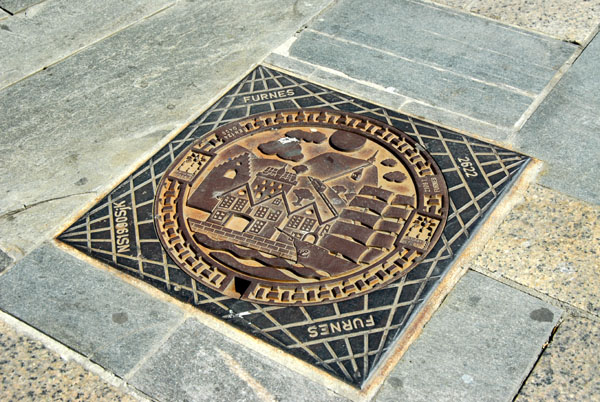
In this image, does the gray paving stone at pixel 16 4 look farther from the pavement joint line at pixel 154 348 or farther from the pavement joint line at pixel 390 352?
the pavement joint line at pixel 154 348

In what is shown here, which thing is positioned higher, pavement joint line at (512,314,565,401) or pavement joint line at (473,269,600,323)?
pavement joint line at (473,269,600,323)

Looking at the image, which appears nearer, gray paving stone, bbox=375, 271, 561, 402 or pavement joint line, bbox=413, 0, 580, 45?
gray paving stone, bbox=375, 271, 561, 402

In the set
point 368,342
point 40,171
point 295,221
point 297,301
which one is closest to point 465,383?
point 368,342

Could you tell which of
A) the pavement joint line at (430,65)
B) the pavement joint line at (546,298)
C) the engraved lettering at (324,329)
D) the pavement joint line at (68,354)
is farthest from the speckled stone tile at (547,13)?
the pavement joint line at (68,354)

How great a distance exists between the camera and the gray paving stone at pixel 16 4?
5.76 metres

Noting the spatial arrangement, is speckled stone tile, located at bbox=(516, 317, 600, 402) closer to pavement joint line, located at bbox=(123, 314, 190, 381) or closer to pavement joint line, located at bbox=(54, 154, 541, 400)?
pavement joint line, located at bbox=(54, 154, 541, 400)

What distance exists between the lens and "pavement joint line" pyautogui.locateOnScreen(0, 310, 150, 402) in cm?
296

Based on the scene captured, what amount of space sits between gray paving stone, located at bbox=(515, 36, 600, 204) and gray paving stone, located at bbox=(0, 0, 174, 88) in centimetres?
331

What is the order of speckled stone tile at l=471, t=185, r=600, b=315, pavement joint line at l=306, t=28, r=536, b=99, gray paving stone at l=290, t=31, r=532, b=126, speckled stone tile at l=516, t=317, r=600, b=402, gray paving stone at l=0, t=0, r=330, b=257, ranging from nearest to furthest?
1. speckled stone tile at l=516, t=317, r=600, b=402
2. speckled stone tile at l=471, t=185, r=600, b=315
3. gray paving stone at l=0, t=0, r=330, b=257
4. gray paving stone at l=290, t=31, r=532, b=126
5. pavement joint line at l=306, t=28, r=536, b=99

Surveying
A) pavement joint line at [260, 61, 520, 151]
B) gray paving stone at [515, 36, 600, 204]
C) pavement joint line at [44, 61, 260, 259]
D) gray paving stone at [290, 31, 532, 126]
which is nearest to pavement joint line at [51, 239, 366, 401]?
pavement joint line at [44, 61, 260, 259]

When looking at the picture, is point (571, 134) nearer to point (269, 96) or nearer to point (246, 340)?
point (269, 96)

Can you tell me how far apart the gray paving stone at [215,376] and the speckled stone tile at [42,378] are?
17 cm

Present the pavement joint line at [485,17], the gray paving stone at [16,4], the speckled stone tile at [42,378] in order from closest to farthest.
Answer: the speckled stone tile at [42,378], the pavement joint line at [485,17], the gray paving stone at [16,4]

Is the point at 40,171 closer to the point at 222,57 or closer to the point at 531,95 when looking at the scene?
the point at 222,57
